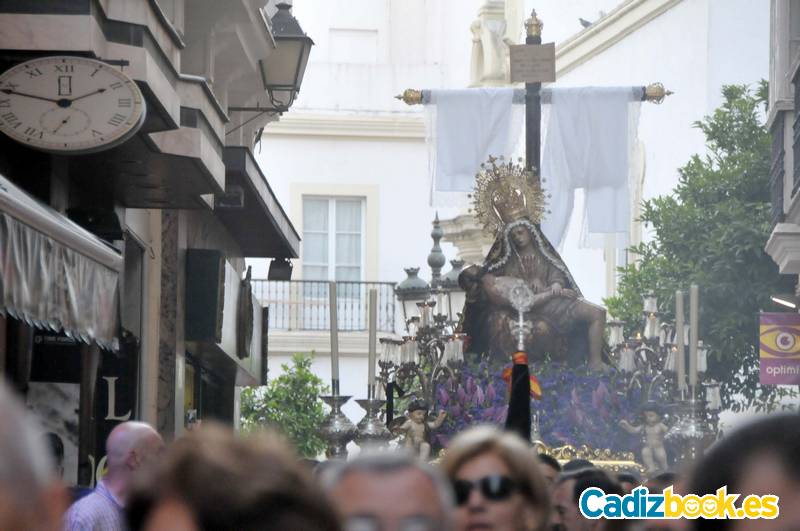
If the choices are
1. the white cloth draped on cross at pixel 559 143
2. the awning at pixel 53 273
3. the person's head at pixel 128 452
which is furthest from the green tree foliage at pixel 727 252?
the person's head at pixel 128 452

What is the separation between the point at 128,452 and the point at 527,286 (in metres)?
Answer: 11.0

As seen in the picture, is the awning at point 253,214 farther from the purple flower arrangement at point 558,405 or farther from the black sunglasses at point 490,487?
the black sunglasses at point 490,487

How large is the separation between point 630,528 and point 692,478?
322 cm

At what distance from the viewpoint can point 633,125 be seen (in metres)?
21.5

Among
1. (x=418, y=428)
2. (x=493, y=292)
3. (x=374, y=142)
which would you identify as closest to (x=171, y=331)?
(x=493, y=292)

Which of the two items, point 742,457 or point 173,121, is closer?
point 742,457

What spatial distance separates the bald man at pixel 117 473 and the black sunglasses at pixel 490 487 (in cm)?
274

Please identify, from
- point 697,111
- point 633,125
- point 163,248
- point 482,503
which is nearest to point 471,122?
point 633,125

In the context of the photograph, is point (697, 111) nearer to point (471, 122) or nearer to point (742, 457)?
point (471, 122)

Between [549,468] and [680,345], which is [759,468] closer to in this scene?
[549,468]

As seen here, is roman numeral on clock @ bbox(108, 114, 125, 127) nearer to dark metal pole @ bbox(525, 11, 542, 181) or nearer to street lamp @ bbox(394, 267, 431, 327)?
dark metal pole @ bbox(525, 11, 542, 181)

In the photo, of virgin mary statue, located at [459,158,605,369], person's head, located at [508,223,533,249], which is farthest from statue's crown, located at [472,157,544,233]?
person's head, located at [508,223,533,249]

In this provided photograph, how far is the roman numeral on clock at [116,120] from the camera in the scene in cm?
1100

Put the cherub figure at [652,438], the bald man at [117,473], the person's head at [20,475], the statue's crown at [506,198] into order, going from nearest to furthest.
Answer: the person's head at [20,475], the bald man at [117,473], the cherub figure at [652,438], the statue's crown at [506,198]
